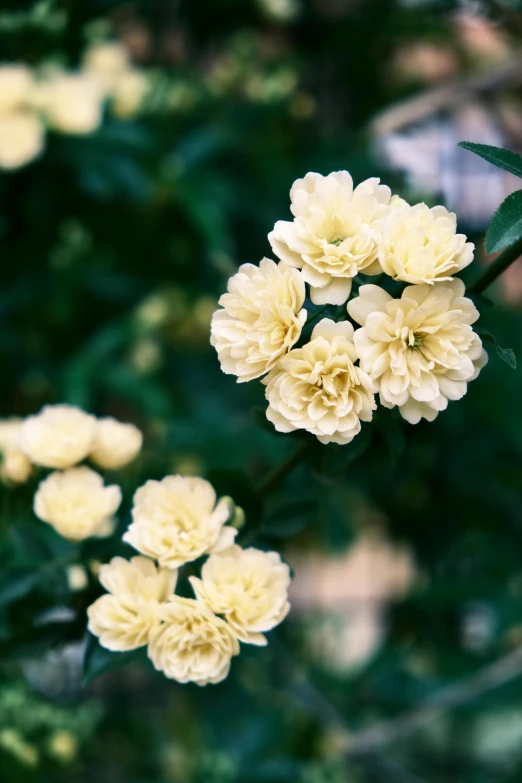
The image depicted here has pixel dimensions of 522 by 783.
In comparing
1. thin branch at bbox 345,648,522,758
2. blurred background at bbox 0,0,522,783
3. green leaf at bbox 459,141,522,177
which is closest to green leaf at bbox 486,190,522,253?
green leaf at bbox 459,141,522,177

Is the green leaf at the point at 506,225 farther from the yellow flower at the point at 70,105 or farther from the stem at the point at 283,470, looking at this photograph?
the yellow flower at the point at 70,105

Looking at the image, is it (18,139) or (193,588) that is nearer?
(193,588)

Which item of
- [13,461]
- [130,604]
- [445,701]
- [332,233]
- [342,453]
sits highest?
[332,233]

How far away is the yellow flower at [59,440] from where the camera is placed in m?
0.63

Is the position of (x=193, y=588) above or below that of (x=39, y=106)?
above

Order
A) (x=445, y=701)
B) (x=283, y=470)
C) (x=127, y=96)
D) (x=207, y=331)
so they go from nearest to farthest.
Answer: (x=283, y=470) < (x=445, y=701) < (x=127, y=96) < (x=207, y=331)

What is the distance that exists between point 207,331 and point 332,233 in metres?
1.32

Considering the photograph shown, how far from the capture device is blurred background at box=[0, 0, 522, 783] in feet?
4.56

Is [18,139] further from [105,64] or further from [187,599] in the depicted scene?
[187,599]

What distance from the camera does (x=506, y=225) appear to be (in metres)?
0.41

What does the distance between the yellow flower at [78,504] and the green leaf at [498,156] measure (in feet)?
1.14

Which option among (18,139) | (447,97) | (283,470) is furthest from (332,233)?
(447,97)

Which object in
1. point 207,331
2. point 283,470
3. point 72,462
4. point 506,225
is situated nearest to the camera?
point 506,225

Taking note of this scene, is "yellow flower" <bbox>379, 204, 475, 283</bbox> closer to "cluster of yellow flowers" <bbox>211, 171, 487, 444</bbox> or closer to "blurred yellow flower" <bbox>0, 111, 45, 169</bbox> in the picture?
"cluster of yellow flowers" <bbox>211, 171, 487, 444</bbox>
